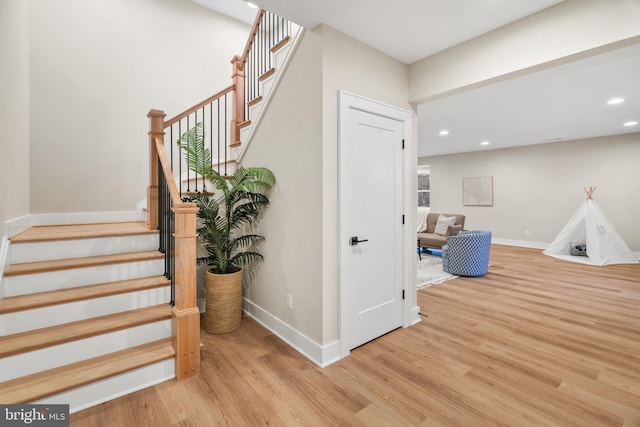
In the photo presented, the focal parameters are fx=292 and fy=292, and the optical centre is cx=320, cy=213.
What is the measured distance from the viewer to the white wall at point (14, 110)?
236 cm

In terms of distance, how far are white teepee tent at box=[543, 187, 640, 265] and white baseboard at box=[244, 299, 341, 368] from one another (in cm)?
631

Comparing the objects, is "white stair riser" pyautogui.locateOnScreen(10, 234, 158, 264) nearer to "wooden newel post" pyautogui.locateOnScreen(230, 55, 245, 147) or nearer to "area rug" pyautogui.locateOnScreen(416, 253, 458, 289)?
"wooden newel post" pyautogui.locateOnScreen(230, 55, 245, 147)

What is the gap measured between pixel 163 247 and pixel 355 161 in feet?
6.53

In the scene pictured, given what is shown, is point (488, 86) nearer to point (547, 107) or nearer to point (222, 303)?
point (547, 107)

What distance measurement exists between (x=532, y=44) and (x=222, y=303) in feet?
10.9

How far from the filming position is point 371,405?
72.7 inches

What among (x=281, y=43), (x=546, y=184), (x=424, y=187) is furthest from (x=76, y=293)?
(x=424, y=187)

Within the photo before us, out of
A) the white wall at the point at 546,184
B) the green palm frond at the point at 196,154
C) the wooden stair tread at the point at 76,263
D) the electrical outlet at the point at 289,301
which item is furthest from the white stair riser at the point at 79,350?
the white wall at the point at 546,184

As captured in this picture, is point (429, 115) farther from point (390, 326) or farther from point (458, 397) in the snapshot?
point (458, 397)

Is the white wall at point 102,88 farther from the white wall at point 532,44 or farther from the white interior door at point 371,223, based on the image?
the white wall at point 532,44

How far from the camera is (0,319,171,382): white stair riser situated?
5.75 feet

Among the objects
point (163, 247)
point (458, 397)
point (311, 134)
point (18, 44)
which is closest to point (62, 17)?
point (18, 44)

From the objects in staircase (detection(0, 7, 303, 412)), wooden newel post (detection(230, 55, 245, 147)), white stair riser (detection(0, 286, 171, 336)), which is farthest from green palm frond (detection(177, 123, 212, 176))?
white stair riser (detection(0, 286, 171, 336))

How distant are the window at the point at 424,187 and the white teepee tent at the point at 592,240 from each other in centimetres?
385
